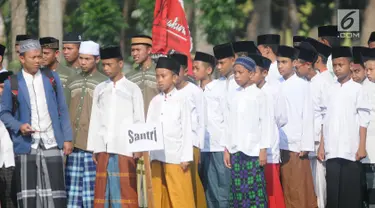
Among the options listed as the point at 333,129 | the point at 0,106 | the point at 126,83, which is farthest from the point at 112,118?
the point at 333,129

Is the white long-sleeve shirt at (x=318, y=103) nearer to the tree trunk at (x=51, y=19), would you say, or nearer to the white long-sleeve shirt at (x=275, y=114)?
the white long-sleeve shirt at (x=275, y=114)

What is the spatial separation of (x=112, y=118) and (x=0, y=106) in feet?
4.77

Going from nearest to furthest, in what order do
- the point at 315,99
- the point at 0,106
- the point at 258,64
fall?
the point at 0,106
the point at 258,64
the point at 315,99

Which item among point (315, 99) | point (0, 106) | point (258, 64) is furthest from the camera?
point (315, 99)

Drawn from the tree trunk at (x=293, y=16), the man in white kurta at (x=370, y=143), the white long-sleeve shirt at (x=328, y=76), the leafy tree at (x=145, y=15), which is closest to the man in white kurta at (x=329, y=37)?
the white long-sleeve shirt at (x=328, y=76)

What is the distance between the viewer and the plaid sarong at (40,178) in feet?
49.3

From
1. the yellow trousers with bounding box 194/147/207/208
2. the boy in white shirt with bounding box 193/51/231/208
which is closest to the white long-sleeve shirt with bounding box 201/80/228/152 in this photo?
the boy in white shirt with bounding box 193/51/231/208

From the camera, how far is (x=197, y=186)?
654 inches

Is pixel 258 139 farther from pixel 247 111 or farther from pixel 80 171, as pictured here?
pixel 80 171

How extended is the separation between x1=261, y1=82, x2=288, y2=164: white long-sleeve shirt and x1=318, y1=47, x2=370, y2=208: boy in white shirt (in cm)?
55

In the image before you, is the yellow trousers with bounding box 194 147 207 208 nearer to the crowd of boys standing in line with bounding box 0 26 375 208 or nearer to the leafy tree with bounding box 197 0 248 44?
the crowd of boys standing in line with bounding box 0 26 375 208

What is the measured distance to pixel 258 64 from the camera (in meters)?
16.1

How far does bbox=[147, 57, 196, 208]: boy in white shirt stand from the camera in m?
15.5

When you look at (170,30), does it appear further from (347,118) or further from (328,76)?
(347,118)
